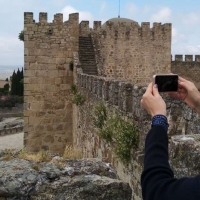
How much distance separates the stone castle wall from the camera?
13.6 meters

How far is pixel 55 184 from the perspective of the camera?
3486 millimetres

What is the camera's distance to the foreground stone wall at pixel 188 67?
1015 inches

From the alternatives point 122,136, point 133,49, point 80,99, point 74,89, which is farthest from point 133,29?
point 122,136

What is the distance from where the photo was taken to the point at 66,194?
3.46 m

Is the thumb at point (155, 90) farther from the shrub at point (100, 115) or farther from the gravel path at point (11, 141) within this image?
the gravel path at point (11, 141)

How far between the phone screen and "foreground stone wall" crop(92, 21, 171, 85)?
40.6 ft

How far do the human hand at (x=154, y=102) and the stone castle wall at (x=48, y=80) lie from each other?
37.5ft

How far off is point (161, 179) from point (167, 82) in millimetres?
667

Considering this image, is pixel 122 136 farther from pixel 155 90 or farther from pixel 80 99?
pixel 80 99

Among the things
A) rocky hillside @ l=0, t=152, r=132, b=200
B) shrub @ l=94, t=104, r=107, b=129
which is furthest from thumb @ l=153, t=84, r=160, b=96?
shrub @ l=94, t=104, r=107, b=129

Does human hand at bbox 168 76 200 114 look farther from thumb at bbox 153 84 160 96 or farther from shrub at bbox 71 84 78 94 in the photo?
shrub at bbox 71 84 78 94

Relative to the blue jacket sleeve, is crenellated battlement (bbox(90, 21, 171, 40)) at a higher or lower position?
higher

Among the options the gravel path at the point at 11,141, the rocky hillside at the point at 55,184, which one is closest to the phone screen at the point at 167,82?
the rocky hillside at the point at 55,184

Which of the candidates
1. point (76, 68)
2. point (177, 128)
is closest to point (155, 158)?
point (177, 128)
